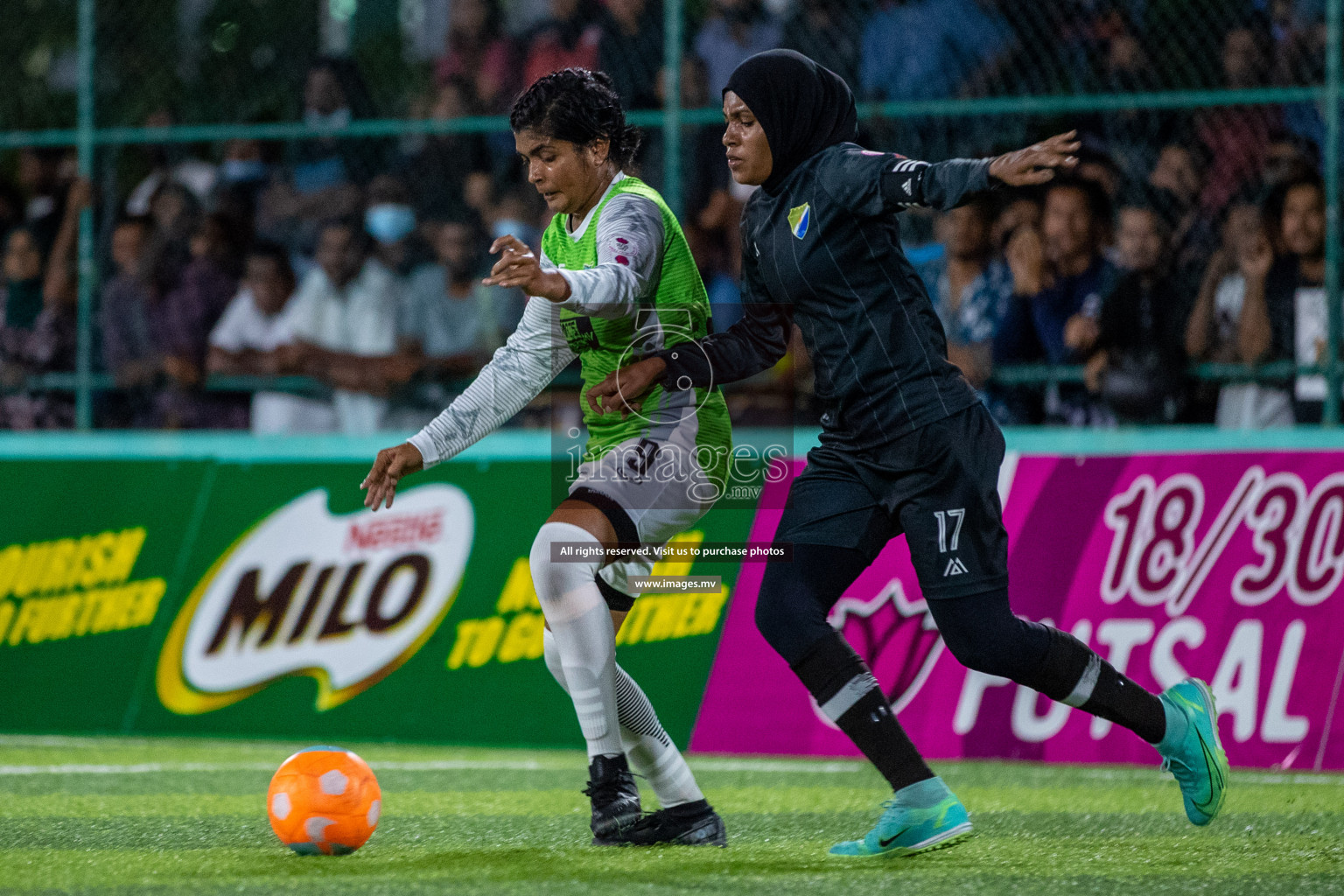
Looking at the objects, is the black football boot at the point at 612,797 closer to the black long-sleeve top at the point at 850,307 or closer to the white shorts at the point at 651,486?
the white shorts at the point at 651,486

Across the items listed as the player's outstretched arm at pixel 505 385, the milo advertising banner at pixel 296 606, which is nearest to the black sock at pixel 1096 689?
the player's outstretched arm at pixel 505 385

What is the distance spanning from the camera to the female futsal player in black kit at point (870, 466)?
4.56 m

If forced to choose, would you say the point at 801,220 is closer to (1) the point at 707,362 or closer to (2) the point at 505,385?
(1) the point at 707,362

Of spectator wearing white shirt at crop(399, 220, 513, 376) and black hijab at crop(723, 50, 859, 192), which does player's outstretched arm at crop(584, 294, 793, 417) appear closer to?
black hijab at crop(723, 50, 859, 192)

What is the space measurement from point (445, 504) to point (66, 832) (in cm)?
322

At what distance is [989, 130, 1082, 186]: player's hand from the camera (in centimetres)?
391

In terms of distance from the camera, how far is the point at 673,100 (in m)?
8.91

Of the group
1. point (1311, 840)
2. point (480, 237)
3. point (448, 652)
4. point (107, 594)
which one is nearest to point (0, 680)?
point (107, 594)

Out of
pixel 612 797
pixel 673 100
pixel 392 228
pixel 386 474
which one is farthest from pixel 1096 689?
pixel 392 228

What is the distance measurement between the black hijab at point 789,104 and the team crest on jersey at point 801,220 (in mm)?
133

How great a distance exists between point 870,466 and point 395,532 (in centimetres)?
390

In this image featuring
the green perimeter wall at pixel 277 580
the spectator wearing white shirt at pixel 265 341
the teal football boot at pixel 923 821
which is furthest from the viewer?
the spectator wearing white shirt at pixel 265 341

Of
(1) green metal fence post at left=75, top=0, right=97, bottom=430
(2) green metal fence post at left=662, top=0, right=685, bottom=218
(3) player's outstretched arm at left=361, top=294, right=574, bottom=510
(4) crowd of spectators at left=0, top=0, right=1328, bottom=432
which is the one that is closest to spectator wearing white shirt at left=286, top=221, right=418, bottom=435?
(4) crowd of spectators at left=0, top=0, right=1328, bottom=432

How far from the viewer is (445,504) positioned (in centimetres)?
818
